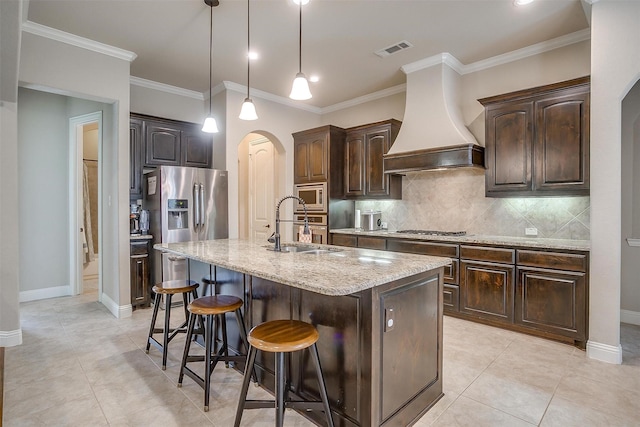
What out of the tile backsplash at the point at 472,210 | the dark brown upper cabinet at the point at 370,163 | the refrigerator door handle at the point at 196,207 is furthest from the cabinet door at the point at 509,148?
the refrigerator door handle at the point at 196,207

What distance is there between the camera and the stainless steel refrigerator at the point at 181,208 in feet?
13.6

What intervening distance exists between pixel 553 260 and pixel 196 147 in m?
4.60

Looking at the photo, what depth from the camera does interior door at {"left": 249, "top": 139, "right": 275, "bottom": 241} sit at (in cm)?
619

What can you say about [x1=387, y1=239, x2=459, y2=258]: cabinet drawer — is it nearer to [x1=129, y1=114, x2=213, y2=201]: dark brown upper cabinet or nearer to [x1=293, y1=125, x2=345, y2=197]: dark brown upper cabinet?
[x1=293, y1=125, x2=345, y2=197]: dark brown upper cabinet

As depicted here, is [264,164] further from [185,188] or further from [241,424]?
[241,424]

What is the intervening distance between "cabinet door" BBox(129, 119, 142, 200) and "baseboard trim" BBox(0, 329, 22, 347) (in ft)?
6.13

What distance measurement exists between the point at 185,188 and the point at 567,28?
4.56 metres

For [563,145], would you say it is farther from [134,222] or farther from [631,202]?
[134,222]

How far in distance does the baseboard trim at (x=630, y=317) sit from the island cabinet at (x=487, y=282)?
1384mm

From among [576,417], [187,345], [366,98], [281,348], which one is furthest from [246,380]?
[366,98]

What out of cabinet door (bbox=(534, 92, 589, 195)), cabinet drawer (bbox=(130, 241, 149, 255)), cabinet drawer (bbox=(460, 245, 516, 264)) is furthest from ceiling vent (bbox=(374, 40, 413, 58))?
cabinet drawer (bbox=(130, 241, 149, 255))

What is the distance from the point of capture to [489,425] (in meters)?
1.97

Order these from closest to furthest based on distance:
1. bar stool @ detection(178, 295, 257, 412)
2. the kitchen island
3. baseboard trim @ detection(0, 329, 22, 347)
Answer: the kitchen island → bar stool @ detection(178, 295, 257, 412) → baseboard trim @ detection(0, 329, 22, 347)

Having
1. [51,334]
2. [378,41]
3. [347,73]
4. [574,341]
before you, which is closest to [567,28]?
[378,41]
